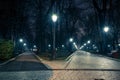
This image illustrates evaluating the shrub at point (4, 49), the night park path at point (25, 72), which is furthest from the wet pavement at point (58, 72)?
the shrub at point (4, 49)

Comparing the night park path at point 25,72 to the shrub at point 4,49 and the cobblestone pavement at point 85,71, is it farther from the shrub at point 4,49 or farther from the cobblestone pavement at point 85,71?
the shrub at point 4,49

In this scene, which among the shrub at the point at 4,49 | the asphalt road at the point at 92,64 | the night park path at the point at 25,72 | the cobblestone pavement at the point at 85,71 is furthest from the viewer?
the shrub at the point at 4,49

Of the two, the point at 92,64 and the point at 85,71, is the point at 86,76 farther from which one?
the point at 92,64

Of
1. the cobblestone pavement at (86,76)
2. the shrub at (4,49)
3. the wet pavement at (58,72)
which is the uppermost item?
the shrub at (4,49)

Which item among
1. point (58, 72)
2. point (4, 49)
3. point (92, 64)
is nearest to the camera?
point (58, 72)

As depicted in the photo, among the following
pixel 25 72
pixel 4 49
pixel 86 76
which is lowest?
pixel 86 76

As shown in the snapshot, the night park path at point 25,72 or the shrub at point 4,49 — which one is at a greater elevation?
the shrub at point 4,49

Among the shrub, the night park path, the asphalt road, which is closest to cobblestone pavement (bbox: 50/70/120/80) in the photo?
the night park path

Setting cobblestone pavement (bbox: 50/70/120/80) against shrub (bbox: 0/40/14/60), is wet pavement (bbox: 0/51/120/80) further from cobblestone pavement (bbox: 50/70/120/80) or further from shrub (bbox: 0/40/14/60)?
shrub (bbox: 0/40/14/60)

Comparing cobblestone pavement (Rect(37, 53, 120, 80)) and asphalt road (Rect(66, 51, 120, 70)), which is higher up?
asphalt road (Rect(66, 51, 120, 70))

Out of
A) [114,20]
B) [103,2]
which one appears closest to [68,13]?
[114,20]

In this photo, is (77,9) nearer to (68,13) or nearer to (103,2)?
(68,13)

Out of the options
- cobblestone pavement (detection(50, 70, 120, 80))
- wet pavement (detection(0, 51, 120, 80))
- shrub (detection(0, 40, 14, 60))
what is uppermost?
shrub (detection(0, 40, 14, 60))

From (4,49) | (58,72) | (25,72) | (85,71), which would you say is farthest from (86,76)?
(4,49)
